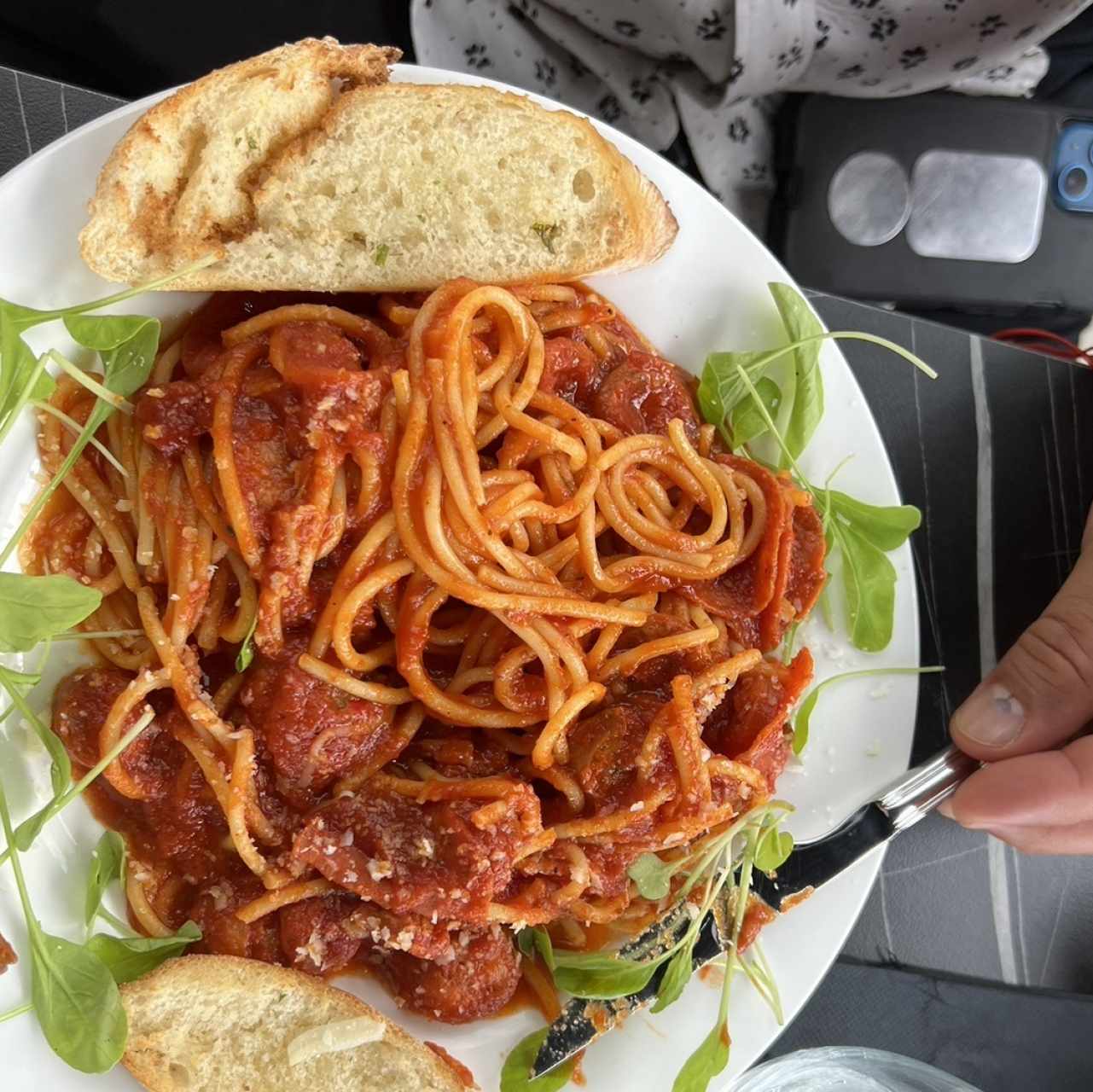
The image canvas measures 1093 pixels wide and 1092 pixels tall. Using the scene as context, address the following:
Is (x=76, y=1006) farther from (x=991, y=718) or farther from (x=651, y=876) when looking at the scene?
(x=991, y=718)

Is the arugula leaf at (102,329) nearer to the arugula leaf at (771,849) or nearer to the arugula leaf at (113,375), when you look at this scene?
the arugula leaf at (113,375)

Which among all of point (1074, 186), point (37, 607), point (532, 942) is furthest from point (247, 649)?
point (1074, 186)

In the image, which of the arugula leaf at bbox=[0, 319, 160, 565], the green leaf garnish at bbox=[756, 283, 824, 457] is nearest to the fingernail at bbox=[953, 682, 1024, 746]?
the green leaf garnish at bbox=[756, 283, 824, 457]

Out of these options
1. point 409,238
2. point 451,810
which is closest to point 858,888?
point 451,810

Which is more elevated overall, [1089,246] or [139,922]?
[1089,246]

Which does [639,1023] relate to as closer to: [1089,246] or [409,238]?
[409,238]

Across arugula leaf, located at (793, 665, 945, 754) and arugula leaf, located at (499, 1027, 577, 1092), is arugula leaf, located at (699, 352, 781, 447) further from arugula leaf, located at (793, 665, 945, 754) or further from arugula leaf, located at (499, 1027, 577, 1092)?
arugula leaf, located at (499, 1027, 577, 1092)

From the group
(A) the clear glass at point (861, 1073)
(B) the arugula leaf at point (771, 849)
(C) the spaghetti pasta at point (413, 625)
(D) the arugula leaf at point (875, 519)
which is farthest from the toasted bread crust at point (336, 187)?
(A) the clear glass at point (861, 1073)
